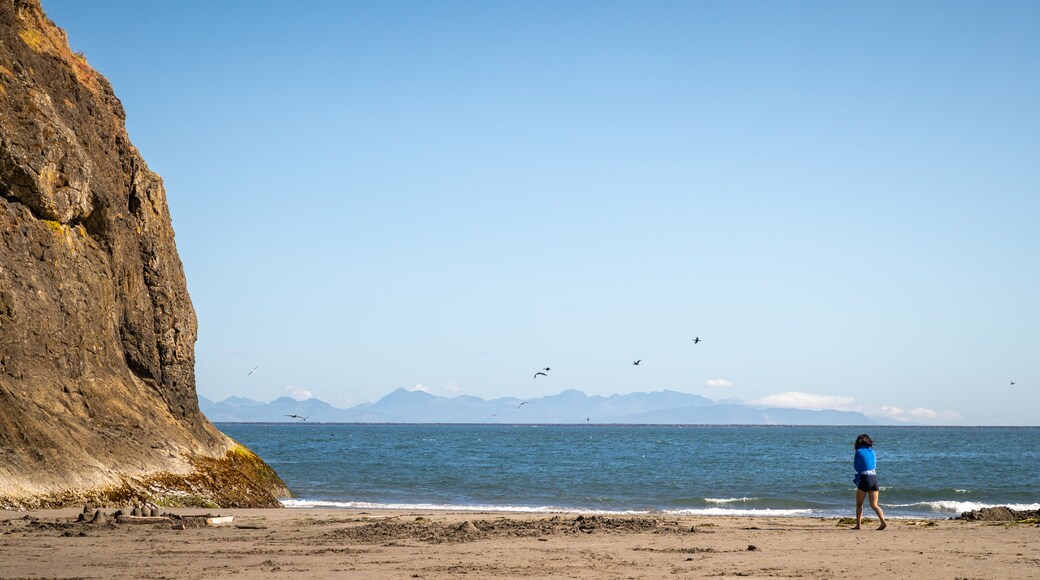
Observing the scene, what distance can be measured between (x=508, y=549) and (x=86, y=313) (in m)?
15.3

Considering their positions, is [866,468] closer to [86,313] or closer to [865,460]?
[865,460]

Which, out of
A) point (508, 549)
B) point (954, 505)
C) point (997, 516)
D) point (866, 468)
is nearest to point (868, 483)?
point (866, 468)

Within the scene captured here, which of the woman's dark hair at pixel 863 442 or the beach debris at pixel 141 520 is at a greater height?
the woman's dark hair at pixel 863 442

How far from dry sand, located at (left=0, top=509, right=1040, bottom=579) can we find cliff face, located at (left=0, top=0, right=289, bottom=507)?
263 centimetres

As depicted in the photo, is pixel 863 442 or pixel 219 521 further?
pixel 219 521

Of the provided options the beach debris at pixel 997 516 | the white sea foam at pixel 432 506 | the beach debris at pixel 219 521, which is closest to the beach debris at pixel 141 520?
the beach debris at pixel 219 521

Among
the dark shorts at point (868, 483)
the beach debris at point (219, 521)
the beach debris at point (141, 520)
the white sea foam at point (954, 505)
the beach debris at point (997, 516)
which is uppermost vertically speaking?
the dark shorts at point (868, 483)

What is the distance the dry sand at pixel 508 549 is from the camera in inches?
508

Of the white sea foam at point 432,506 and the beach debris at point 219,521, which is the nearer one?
the beach debris at point 219,521

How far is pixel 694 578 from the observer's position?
40.4 ft

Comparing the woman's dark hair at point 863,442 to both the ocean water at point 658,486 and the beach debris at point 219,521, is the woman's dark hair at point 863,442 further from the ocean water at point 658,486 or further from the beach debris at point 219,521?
the beach debris at point 219,521

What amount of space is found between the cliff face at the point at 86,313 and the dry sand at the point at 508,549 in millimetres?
2633

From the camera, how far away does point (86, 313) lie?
82.8 ft

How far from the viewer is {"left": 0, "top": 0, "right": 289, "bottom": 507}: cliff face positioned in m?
22.1
